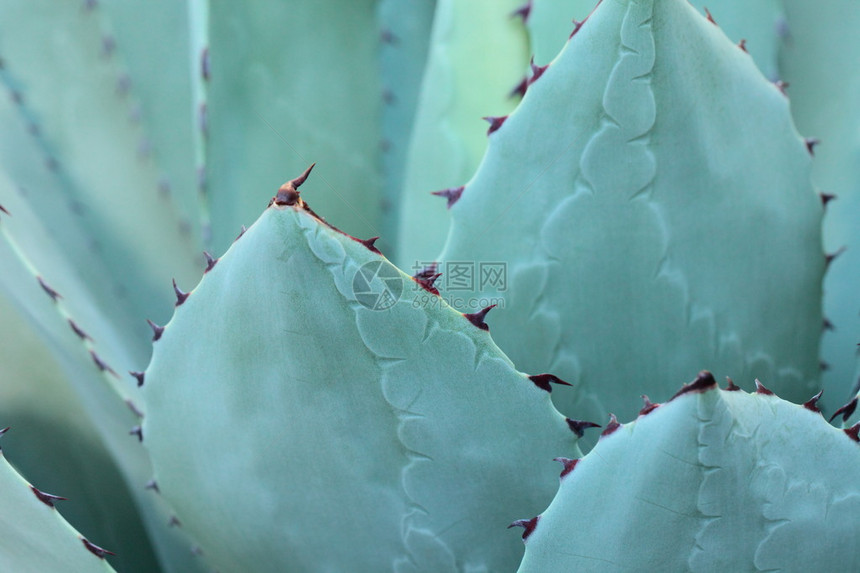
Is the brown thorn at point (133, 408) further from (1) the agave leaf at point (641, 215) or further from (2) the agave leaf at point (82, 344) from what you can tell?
(1) the agave leaf at point (641, 215)

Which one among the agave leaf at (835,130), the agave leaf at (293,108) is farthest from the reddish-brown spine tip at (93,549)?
the agave leaf at (835,130)

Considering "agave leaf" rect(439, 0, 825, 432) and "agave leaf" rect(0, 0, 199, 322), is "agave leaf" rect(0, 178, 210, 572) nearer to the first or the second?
"agave leaf" rect(0, 0, 199, 322)

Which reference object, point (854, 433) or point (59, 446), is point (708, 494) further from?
point (59, 446)

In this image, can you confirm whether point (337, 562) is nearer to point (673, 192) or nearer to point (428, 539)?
point (428, 539)

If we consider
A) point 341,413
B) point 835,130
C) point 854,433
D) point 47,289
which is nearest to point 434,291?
point 341,413

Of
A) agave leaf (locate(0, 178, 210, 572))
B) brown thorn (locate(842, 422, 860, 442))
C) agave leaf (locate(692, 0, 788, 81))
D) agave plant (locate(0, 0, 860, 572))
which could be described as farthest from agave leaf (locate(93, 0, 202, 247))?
brown thorn (locate(842, 422, 860, 442))

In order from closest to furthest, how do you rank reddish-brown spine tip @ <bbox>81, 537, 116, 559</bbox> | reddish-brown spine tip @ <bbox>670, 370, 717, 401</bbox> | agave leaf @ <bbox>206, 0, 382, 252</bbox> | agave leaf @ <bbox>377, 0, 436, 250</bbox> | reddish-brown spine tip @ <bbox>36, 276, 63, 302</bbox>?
1. reddish-brown spine tip @ <bbox>670, 370, 717, 401</bbox>
2. reddish-brown spine tip @ <bbox>81, 537, 116, 559</bbox>
3. reddish-brown spine tip @ <bbox>36, 276, 63, 302</bbox>
4. agave leaf @ <bbox>206, 0, 382, 252</bbox>
5. agave leaf @ <bbox>377, 0, 436, 250</bbox>
